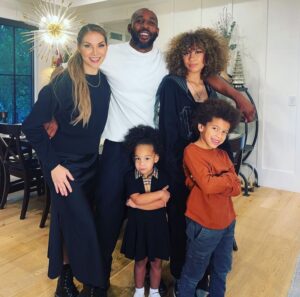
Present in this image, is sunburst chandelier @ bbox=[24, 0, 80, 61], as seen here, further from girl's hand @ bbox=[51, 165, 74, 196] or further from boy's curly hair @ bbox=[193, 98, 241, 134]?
boy's curly hair @ bbox=[193, 98, 241, 134]

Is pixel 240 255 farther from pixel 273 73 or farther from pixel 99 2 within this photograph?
pixel 99 2

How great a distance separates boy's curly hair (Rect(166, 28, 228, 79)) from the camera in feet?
5.24

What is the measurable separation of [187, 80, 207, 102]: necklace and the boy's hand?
0.65m

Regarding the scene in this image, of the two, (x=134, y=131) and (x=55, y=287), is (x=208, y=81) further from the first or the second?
(x=55, y=287)

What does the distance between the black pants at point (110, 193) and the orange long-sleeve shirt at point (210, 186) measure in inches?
13.3

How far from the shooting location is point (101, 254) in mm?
1692

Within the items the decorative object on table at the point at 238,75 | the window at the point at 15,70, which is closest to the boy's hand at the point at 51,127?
the decorative object on table at the point at 238,75

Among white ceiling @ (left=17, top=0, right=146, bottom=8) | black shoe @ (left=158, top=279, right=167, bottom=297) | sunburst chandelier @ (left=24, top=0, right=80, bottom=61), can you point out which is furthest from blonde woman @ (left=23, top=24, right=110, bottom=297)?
white ceiling @ (left=17, top=0, right=146, bottom=8)

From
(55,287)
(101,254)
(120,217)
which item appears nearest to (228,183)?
(120,217)

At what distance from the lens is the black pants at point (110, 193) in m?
1.68

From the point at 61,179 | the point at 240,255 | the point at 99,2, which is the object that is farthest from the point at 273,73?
the point at 61,179

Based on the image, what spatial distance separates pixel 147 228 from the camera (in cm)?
168

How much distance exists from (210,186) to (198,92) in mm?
475

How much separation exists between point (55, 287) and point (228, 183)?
121 centimetres
